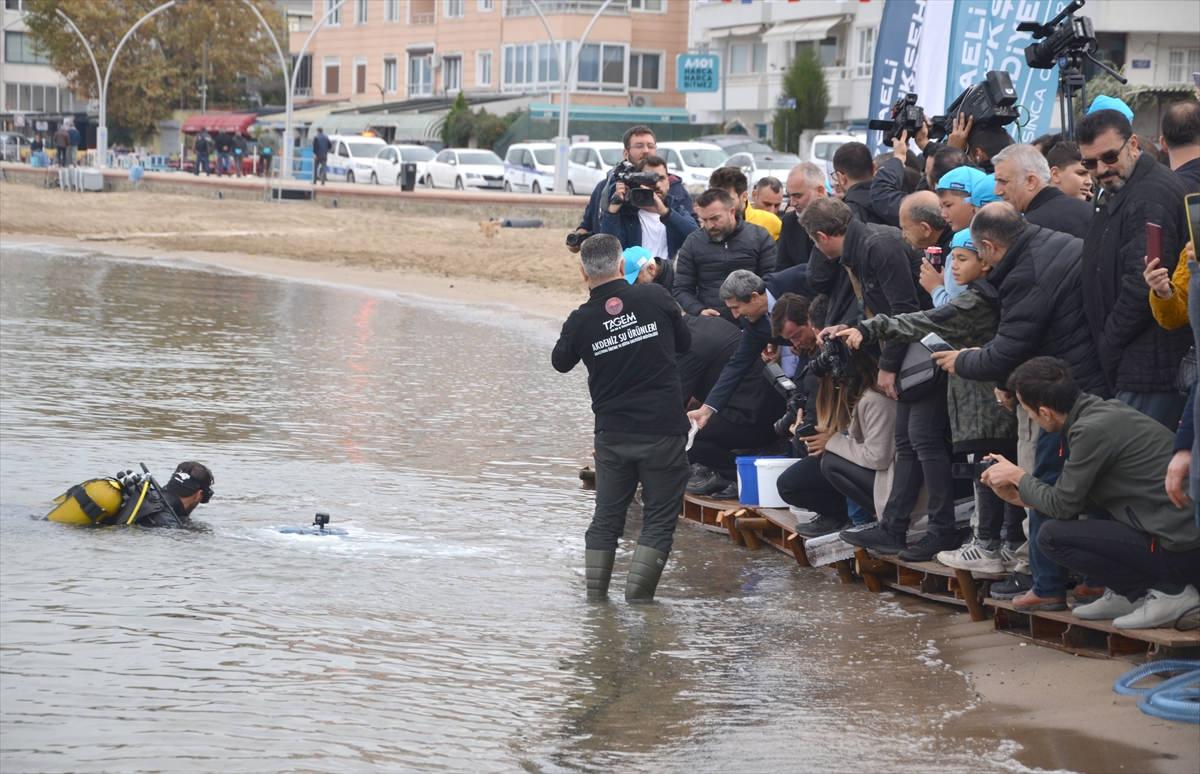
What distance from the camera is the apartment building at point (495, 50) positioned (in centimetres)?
7181

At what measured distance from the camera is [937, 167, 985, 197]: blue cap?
8.30 meters

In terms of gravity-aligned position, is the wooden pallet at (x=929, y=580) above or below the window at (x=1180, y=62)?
below

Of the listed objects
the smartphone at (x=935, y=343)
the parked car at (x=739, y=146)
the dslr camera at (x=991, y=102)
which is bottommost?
the smartphone at (x=935, y=343)

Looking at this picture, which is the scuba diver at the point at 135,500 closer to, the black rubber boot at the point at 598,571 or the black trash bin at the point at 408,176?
the black rubber boot at the point at 598,571

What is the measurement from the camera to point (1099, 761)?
579 centimetres

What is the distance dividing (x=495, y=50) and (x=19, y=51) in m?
41.9

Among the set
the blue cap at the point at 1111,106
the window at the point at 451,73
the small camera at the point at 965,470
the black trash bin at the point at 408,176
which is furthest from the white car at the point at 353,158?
the blue cap at the point at 1111,106

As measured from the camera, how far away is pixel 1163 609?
21.9ft

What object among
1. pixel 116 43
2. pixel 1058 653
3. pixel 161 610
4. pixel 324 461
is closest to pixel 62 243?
pixel 324 461

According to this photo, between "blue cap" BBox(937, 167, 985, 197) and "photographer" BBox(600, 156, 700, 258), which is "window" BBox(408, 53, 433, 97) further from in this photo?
"blue cap" BBox(937, 167, 985, 197)

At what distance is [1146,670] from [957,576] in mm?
1573

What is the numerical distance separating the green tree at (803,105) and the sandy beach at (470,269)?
19.9m

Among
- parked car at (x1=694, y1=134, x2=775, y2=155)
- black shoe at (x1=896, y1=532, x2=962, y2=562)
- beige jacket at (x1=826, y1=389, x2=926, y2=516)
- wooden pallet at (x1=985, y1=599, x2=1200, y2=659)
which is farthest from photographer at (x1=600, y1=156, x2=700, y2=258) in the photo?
parked car at (x1=694, y1=134, x2=775, y2=155)

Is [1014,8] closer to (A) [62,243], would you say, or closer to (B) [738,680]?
(B) [738,680]
